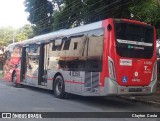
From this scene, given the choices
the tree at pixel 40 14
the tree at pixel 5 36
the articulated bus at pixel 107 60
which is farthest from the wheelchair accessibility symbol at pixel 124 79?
the tree at pixel 5 36

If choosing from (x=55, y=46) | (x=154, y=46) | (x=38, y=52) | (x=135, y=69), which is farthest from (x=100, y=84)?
(x=38, y=52)

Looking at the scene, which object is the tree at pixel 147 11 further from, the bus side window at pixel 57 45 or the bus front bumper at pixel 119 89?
the bus front bumper at pixel 119 89

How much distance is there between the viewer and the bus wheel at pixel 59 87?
15480mm

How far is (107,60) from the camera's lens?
41.1 ft

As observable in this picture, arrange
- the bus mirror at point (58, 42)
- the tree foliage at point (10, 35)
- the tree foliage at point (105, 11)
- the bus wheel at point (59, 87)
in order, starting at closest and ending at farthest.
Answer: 1. the bus wheel at point (59, 87)
2. the bus mirror at point (58, 42)
3. the tree foliage at point (105, 11)
4. the tree foliage at point (10, 35)

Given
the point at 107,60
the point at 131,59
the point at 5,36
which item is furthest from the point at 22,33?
the point at 107,60

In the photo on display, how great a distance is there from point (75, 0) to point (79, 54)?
504 inches

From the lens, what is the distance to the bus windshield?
12819 millimetres

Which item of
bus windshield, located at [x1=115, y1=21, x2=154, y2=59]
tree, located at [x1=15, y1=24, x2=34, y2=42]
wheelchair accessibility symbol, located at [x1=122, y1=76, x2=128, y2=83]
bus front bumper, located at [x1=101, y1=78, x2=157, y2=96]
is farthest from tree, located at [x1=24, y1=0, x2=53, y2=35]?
tree, located at [x1=15, y1=24, x2=34, y2=42]

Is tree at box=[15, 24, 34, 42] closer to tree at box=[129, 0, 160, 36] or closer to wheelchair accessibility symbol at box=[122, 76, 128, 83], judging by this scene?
tree at box=[129, 0, 160, 36]

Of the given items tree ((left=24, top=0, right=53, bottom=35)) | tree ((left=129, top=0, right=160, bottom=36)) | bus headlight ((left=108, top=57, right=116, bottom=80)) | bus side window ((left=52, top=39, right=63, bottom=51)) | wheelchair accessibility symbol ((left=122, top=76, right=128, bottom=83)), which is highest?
tree ((left=24, top=0, right=53, bottom=35))

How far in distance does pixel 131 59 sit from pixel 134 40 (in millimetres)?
772

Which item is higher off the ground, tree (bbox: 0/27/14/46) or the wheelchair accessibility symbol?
tree (bbox: 0/27/14/46)

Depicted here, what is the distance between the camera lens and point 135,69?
12984mm
